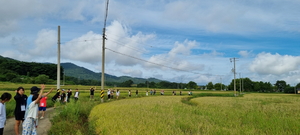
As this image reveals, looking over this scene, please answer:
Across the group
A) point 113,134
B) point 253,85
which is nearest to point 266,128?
A: point 113,134

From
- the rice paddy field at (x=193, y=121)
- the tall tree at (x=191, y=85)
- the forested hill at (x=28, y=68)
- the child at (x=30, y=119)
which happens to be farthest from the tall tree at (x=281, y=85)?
the child at (x=30, y=119)

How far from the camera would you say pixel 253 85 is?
124062 mm

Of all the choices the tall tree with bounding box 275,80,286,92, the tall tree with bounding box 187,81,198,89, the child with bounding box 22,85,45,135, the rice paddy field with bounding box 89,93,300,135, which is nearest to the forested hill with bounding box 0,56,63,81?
the tall tree with bounding box 187,81,198,89

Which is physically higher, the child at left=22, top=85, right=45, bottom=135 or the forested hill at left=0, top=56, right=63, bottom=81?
the forested hill at left=0, top=56, right=63, bottom=81

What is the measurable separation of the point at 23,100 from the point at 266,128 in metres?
8.67

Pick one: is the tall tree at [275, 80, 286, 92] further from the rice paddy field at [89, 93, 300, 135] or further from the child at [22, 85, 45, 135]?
the child at [22, 85, 45, 135]

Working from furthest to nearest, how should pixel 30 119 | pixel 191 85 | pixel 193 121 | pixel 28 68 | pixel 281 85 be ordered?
pixel 281 85, pixel 191 85, pixel 28 68, pixel 193 121, pixel 30 119

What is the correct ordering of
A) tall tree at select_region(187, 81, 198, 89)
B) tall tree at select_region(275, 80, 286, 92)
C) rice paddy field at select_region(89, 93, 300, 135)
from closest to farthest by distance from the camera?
rice paddy field at select_region(89, 93, 300, 135), tall tree at select_region(187, 81, 198, 89), tall tree at select_region(275, 80, 286, 92)

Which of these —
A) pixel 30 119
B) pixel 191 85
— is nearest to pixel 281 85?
pixel 191 85

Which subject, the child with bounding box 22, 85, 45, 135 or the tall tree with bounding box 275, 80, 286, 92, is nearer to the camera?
the child with bounding box 22, 85, 45, 135

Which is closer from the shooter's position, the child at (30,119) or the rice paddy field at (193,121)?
the child at (30,119)

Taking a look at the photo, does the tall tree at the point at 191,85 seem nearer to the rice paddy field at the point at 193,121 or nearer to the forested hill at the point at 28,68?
the forested hill at the point at 28,68

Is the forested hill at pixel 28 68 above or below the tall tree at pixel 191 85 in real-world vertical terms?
above

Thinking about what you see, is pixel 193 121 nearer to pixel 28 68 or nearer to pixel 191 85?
pixel 28 68
